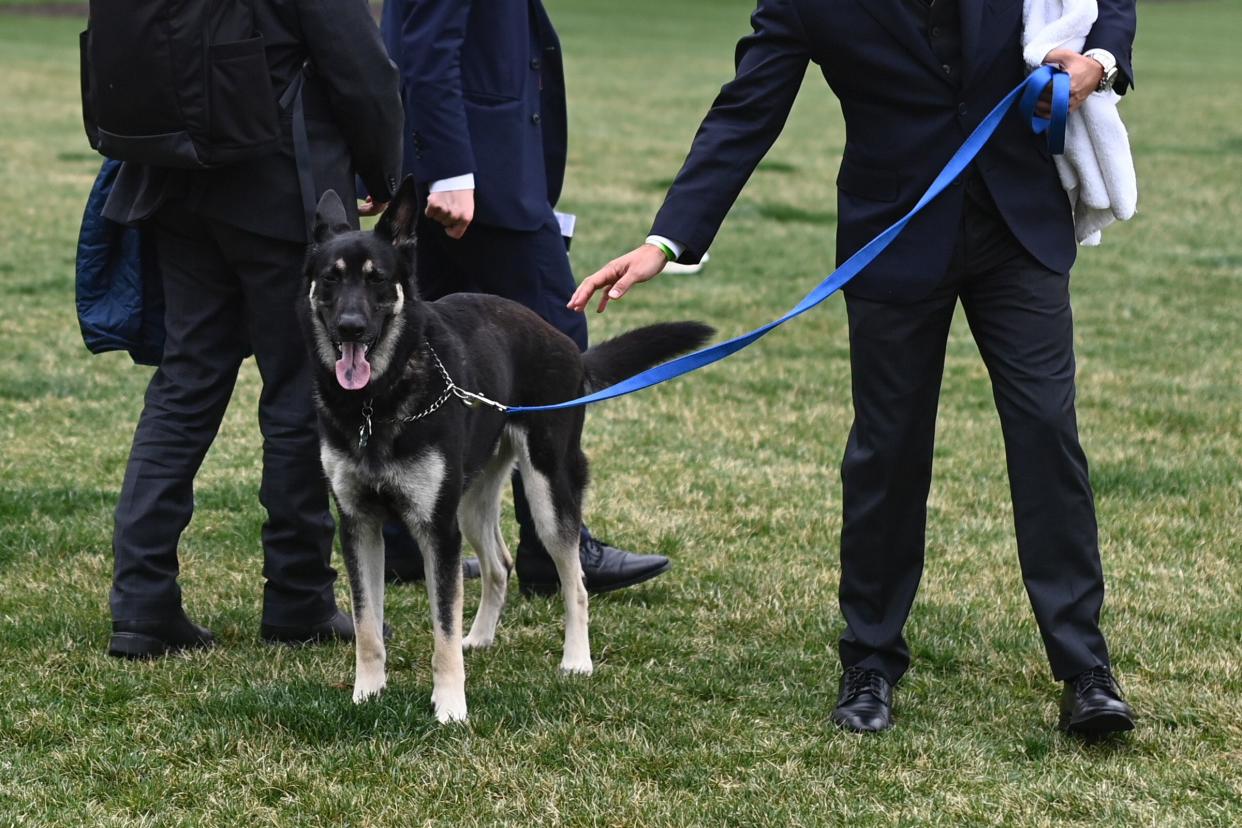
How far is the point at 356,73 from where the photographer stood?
4504mm

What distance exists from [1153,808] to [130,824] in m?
2.49

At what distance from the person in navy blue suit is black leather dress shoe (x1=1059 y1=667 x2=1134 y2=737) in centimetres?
184

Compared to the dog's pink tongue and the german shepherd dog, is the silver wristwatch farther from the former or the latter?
the dog's pink tongue

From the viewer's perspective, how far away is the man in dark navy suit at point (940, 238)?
3.99m

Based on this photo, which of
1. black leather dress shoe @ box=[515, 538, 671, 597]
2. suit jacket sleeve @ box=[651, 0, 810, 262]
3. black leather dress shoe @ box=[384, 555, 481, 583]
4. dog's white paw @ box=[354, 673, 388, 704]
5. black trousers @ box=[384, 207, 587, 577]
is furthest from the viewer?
black leather dress shoe @ box=[384, 555, 481, 583]

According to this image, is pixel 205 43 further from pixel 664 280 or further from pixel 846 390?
pixel 664 280

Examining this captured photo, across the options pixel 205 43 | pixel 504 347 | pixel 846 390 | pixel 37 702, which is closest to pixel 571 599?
pixel 504 347

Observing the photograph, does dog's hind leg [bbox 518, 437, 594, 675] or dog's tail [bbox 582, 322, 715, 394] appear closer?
dog's hind leg [bbox 518, 437, 594, 675]

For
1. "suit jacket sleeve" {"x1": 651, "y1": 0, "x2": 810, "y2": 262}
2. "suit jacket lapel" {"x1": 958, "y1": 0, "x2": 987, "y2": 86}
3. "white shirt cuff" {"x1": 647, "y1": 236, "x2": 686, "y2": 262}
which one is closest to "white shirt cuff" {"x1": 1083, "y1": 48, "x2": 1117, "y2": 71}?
"suit jacket lapel" {"x1": 958, "y1": 0, "x2": 987, "y2": 86}

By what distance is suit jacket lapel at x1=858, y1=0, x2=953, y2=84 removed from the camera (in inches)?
156

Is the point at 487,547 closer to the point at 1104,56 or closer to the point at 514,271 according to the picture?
the point at 514,271

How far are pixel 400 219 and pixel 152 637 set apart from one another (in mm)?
1594

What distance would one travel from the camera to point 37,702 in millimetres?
4379

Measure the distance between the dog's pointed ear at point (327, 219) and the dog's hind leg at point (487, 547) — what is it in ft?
3.58
